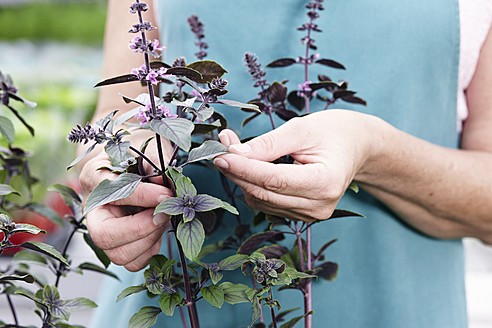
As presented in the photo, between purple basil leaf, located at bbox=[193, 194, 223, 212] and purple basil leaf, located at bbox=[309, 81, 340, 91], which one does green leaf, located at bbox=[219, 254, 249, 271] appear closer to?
purple basil leaf, located at bbox=[193, 194, 223, 212]

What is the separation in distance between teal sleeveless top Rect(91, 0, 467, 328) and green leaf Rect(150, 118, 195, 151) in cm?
35

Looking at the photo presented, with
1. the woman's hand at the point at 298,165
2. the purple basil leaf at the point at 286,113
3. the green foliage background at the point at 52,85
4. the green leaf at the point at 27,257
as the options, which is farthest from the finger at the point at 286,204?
the green foliage background at the point at 52,85

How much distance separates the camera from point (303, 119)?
59 centimetres

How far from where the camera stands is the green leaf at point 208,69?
53 centimetres

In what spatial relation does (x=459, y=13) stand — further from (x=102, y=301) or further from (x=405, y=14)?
(x=102, y=301)

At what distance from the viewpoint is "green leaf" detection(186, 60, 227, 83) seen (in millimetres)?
528

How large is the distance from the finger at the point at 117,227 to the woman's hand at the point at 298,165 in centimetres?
8

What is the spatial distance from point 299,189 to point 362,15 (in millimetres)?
352

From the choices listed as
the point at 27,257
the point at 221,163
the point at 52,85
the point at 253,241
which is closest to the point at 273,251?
the point at 253,241

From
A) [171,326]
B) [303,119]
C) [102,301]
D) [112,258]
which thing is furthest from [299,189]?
[102,301]

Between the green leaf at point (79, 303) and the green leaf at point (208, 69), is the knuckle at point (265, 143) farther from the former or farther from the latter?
the green leaf at point (79, 303)

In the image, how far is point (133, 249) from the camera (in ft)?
1.96

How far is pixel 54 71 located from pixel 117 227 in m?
1.71

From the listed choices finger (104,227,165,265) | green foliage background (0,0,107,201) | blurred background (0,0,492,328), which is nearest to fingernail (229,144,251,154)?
finger (104,227,165,265)
